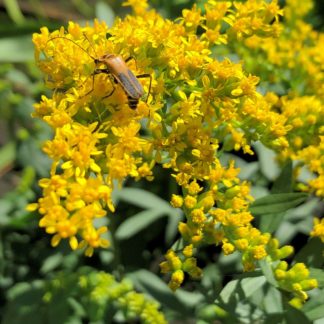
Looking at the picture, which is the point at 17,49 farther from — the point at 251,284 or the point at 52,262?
the point at 251,284

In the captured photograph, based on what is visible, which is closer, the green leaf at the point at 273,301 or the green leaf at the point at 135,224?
the green leaf at the point at 273,301

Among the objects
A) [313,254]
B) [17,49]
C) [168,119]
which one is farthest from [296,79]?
[17,49]

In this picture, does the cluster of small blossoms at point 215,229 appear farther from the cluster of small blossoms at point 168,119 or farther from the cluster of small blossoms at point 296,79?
the cluster of small blossoms at point 296,79

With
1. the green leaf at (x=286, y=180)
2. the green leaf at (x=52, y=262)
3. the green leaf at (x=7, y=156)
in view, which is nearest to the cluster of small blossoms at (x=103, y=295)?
the green leaf at (x=52, y=262)

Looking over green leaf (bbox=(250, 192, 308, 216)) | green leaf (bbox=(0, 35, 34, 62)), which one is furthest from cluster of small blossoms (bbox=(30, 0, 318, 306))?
green leaf (bbox=(0, 35, 34, 62))

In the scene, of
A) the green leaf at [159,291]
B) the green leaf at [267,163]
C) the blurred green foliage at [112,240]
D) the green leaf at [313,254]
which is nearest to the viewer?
the green leaf at [313,254]

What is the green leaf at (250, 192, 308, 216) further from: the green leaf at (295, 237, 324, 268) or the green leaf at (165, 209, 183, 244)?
the green leaf at (165, 209, 183, 244)

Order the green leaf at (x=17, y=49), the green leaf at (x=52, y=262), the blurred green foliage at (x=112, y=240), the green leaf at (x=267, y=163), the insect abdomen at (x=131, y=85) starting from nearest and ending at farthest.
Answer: the insect abdomen at (x=131, y=85)
the blurred green foliage at (x=112, y=240)
the green leaf at (x=267, y=163)
the green leaf at (x=52, y=262)
the green leaf at (x=17, y=49)
